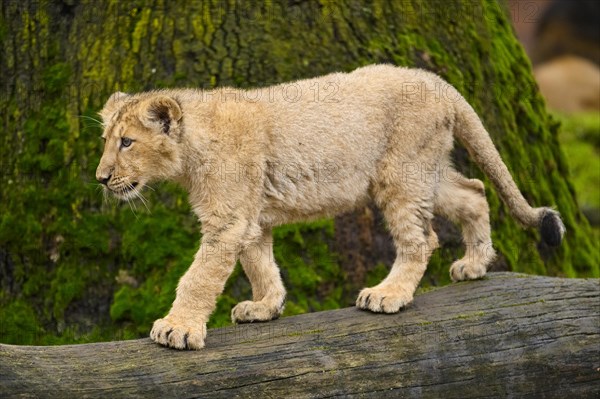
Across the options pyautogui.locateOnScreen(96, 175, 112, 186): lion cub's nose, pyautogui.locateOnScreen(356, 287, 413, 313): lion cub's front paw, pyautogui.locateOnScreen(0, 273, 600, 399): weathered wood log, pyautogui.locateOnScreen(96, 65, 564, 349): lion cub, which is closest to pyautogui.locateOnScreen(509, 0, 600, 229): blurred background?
pyautogui.locateOnScreen(96, 65, 564, 349): lion cub

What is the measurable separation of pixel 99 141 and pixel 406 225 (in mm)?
2954

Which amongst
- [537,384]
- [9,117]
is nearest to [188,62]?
[9,117]

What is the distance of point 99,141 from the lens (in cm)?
788

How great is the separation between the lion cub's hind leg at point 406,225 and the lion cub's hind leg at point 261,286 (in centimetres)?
59

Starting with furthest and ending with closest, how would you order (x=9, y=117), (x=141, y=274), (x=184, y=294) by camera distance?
(x=9, y=117) < (x=141, y=274) < (x=184, y=294)

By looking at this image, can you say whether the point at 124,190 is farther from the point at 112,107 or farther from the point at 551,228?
the point at 551,228

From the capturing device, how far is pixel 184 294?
18.8 feet

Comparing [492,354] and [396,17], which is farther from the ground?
[396,17]

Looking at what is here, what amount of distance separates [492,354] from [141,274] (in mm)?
3084

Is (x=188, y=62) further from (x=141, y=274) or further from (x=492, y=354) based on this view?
(x=492, y=354)

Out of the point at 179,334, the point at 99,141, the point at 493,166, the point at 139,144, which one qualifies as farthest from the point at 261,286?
Result: the point at 99,141

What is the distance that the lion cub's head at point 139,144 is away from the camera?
18.9ft

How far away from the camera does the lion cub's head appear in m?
5.77

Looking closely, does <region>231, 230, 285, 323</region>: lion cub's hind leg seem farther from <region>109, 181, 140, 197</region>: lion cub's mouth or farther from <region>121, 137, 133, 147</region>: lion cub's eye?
<region>121, 137, 133, 147</region>: lion cub's eye
